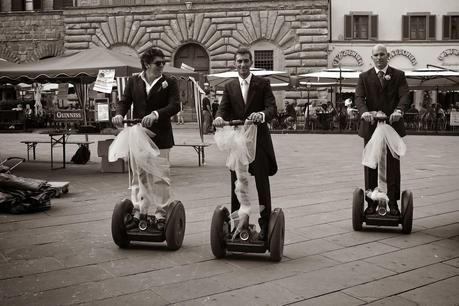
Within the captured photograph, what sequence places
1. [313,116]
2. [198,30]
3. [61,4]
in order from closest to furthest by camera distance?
[313,116] < [198,30] < [61,4]

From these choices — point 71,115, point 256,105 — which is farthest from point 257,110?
point 71,115

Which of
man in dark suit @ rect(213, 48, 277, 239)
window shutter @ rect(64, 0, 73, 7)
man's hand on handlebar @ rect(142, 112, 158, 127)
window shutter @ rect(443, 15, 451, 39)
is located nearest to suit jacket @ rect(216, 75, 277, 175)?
man in dark suit @ rect(213, 48, 277, 239)

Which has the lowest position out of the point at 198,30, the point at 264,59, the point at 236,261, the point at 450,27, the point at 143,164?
the point at 236,261

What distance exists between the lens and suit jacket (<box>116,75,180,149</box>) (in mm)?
5496

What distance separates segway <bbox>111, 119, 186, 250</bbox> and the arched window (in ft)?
86.9

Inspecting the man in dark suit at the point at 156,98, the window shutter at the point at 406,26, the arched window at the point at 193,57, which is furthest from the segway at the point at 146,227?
the window shutter at the point at 406,26

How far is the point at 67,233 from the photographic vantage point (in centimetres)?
607

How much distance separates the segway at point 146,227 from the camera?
5254 millimetres

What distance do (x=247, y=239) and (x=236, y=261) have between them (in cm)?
21

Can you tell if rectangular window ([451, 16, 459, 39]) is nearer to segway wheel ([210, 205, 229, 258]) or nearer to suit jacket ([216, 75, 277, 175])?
suit jacket ([216, 75, 277, 175])

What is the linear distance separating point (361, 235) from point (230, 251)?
1569 mm

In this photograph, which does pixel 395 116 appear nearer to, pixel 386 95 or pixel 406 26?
pixel 386 95

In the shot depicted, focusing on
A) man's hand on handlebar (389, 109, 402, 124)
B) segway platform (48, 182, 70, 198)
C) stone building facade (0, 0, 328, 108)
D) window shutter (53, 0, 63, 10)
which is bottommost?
segway platform (48, 182, 70, 198)

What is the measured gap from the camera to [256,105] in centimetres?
509
